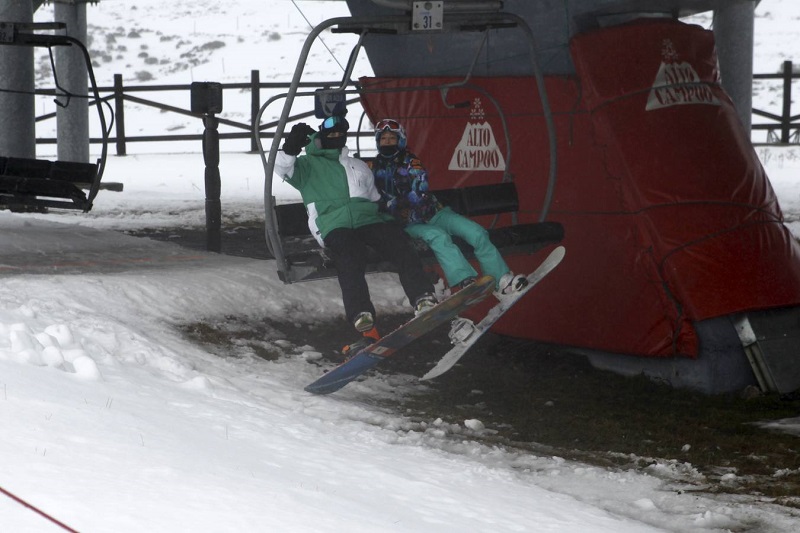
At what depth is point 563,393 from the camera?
22.5ft

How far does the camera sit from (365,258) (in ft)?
22.1

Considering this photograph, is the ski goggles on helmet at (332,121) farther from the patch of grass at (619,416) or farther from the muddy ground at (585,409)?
the patch of grass at (619,416)

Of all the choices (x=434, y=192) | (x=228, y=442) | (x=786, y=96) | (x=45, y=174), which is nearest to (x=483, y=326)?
(x=434, y=192)

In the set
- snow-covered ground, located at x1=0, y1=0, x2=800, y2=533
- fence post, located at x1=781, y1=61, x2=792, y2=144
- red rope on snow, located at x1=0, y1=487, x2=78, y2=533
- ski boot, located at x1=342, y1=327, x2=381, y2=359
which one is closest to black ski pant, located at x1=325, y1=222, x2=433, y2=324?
ski boot, located at x1=342, y1=327, x2=381, y2=359

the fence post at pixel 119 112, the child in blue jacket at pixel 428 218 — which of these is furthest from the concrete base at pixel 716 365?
the fence post at pixel 119 112

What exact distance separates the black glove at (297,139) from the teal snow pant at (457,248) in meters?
0.84

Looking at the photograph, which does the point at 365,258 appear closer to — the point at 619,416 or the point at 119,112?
the point at 619,416

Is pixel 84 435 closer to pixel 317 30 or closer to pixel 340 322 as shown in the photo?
pixel 317 30

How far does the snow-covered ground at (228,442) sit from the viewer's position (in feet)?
11.5

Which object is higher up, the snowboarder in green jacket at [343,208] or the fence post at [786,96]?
the fence post at [786,96]

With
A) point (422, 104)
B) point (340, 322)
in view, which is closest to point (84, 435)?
point (340, 322)

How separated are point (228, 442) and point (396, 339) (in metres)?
1.92

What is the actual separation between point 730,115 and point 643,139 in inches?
28.6

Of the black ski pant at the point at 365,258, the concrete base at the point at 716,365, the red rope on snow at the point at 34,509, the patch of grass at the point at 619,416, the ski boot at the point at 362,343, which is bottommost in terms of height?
the patch of grass at the point at 619,416
